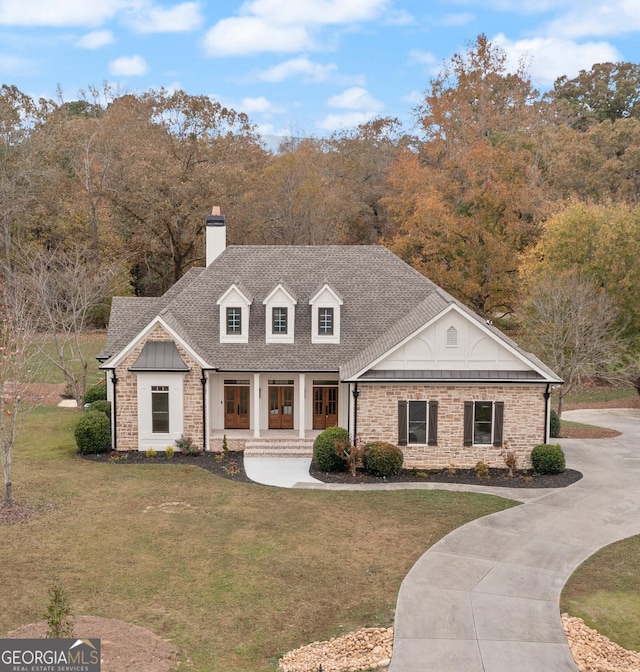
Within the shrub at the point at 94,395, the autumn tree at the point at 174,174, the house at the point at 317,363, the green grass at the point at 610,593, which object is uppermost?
the autumn tree at the point at 174,174

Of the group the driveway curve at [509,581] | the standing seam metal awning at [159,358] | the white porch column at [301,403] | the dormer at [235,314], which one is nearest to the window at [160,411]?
the standing seam metal awning at [159,358]

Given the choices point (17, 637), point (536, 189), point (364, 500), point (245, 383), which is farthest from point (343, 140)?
point (17, 637)

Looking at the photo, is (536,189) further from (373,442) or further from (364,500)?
(364,500)

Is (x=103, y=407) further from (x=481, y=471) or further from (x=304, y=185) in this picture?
(x=304, y=185)

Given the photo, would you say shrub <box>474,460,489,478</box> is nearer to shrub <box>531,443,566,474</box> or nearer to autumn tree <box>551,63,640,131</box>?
shrub <box>531,443,566,474</box>

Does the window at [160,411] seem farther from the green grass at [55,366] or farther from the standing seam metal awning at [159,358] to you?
the green grass at [55,366]

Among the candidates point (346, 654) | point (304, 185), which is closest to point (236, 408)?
point (346, 654)

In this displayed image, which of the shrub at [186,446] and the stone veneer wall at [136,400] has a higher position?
the stone veneer wall at [136,400]

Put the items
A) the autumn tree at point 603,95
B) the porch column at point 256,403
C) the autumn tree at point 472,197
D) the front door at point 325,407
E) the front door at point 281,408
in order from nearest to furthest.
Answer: the porch column at point 256,403, the front door at point 325,407, the front door at point 281,408, the autumn tree at point 472,197, the autumn tree at point 603,95
